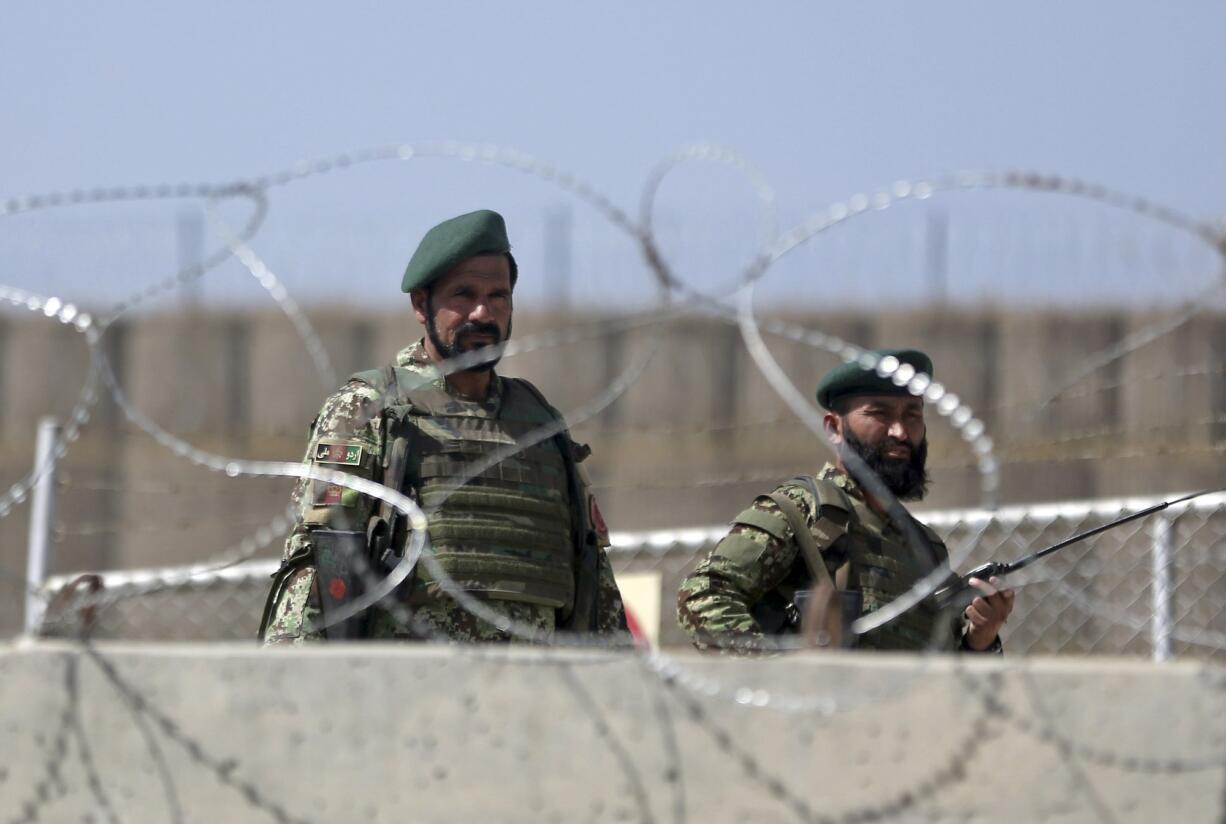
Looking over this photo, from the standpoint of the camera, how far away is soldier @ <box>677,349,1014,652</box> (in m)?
4.14

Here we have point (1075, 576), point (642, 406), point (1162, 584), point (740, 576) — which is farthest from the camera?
point (642, 406)

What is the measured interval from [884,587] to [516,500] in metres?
0.88

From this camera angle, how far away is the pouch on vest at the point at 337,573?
3.79 metres

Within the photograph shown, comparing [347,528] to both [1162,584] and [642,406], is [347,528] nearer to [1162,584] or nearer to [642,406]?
[1162,584]

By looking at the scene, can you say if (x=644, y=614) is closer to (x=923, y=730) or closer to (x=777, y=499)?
(x=777, y=499)

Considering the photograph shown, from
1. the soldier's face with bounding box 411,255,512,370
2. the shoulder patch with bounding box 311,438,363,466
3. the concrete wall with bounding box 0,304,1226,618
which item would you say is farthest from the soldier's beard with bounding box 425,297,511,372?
the concrete wall with bounding box 0,304,1226,618

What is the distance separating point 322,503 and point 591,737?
1118 millimetres

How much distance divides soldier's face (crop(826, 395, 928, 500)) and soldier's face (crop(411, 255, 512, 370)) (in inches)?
33.9

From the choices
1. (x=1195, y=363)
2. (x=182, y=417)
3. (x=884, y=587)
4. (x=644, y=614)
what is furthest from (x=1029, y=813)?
(x=182, y=417)

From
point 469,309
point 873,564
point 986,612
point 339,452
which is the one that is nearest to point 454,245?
point 469,309

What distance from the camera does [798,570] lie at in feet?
14.1

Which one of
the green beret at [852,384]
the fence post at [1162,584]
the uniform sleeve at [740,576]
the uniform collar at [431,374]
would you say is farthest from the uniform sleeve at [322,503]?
the fence post at [1162,584]

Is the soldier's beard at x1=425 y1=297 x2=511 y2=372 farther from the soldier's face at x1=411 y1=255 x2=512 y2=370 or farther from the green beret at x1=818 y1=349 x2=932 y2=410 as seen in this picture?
the green beret at x1=818 y1=349 x2=932 y2=410

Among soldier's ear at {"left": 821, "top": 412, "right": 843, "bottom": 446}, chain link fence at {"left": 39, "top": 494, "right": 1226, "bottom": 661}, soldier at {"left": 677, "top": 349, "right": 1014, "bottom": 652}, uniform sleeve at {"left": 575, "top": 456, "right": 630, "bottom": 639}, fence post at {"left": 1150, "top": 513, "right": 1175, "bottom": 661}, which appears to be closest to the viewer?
soldier at {"left": 677, "top": 349, "right": 1014, "bottom": 652}
